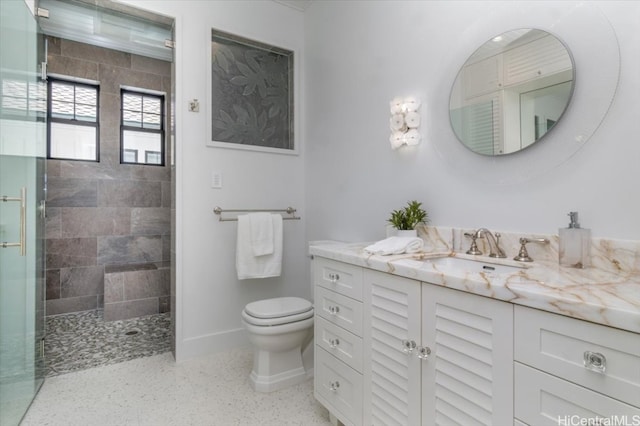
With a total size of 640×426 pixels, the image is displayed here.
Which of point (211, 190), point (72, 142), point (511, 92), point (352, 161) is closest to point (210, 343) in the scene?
point (211, 190)

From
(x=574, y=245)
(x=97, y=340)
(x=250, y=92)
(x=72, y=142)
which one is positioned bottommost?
(x=97, y=340)

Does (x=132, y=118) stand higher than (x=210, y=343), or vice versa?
(x=132, y=118)

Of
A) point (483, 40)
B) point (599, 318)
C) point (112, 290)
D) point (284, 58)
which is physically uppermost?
point (284, 58)

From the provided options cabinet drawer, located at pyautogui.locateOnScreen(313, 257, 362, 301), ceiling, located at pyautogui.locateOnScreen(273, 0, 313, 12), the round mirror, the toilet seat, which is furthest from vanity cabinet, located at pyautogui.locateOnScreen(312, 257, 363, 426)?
ceiling, located at pyautogui.locateOnScreen(273, 0, 313, 12)

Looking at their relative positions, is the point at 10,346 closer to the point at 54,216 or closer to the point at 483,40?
the point at 54,216

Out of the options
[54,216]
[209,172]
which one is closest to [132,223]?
[54,216]

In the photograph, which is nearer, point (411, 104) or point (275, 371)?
point (411, 104)

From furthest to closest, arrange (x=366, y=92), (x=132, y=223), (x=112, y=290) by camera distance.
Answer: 1. (x=132, y=223)
2. (x=112, y=290)
3. (x=366, y=92)

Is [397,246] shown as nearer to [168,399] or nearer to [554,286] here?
[554,286]

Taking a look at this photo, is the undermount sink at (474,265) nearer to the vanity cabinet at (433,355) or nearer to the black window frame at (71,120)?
the vanity cabinet at (433,355)

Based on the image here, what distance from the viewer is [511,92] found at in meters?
1.43

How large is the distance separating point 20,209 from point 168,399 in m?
1.22

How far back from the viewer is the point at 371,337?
1321 millimetres

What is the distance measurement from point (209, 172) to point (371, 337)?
169cm
